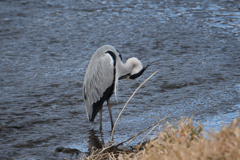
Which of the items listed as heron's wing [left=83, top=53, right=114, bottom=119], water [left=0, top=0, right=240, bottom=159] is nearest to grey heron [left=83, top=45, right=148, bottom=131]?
heron's wing [left=83, top=53, right=114, bottom=119]

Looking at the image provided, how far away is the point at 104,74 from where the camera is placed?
224 inches

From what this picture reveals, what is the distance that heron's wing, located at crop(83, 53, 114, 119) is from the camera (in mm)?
5633

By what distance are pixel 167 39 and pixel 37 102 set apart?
13.8ft

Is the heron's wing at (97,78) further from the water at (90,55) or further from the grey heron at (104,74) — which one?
the water at (90,55)

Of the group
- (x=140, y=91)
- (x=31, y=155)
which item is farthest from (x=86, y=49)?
(x=31, y=155)

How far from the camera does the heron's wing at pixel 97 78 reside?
563cm

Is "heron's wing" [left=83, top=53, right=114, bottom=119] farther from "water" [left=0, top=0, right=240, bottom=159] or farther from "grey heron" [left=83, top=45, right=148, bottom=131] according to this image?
"water" [left=0, top=0, right=240, bottom=159]

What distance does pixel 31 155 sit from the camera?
4805 millimetres

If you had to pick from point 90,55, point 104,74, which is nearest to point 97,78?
point 104,74

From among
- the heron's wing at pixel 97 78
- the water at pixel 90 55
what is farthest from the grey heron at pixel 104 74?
the water at pixel 90 55

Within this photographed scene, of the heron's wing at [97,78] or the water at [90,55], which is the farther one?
the heron's wing at [97,78]

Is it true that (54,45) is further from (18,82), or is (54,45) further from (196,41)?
(196,41)

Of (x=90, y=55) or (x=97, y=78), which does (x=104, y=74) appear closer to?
(x=97, y=78)

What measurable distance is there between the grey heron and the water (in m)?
0.33
